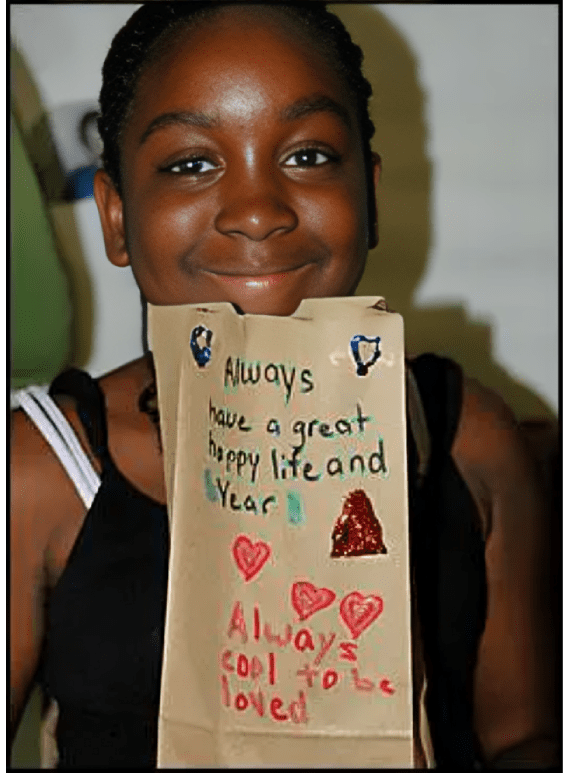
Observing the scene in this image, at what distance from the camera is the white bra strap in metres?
0.82

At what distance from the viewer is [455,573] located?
2.95ft

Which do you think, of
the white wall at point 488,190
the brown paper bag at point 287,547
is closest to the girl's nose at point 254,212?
the brown paper bag at point 287,547

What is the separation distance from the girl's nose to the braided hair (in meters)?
0.13

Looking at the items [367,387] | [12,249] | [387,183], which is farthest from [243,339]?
[387,183]

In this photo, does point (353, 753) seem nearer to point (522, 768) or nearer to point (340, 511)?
point (340, 511)

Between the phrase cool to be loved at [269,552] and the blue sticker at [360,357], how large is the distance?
3 centimetres

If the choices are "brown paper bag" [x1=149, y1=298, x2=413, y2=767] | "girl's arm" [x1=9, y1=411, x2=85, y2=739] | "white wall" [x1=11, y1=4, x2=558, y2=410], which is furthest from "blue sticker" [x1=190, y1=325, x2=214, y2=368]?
"white wall" [x1=11, y1=4, x2=558, y2=410]

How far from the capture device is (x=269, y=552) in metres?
0.67

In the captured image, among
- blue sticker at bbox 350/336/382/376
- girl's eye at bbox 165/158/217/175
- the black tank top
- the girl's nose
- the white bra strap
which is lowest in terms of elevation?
the black tank top

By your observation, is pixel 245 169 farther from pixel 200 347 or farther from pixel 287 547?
pixel 287 547

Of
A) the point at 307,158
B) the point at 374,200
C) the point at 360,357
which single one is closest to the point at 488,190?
the point at 374,200

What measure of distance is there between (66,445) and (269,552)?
243 millimetres

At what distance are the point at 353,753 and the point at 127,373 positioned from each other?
Result: 41 cm

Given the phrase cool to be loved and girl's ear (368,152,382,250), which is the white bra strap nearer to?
the phrase cool to be loved
